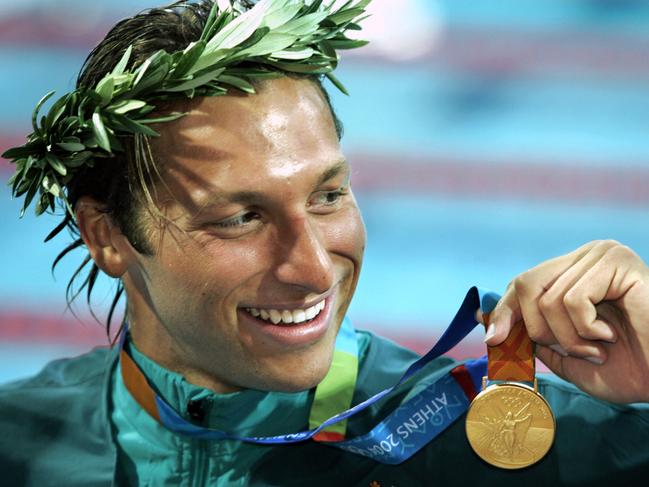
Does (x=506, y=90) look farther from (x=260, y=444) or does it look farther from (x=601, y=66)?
(x=260, y=444)

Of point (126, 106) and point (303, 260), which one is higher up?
point (126, 106)

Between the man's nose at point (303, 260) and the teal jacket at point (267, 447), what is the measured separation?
327 mm

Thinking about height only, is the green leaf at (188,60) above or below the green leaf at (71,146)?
above

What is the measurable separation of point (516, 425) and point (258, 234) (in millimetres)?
611

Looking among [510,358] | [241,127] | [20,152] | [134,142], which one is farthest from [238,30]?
[510,358]

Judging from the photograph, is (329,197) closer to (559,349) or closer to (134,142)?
(134,142)

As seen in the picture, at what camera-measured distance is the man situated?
2.04 metres

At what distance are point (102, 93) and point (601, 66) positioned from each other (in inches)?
123

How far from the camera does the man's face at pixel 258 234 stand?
2141mm

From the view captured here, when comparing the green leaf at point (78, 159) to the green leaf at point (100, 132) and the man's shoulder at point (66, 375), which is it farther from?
the man's shoulder at point (66, 375)

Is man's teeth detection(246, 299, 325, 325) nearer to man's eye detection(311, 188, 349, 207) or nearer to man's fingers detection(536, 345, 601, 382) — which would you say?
man's eye detection(311, 188, 349, 207)

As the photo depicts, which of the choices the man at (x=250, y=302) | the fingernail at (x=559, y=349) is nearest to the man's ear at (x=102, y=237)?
the man at (x=250, y=302)

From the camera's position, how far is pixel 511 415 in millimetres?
2010

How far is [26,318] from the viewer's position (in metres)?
4.25
